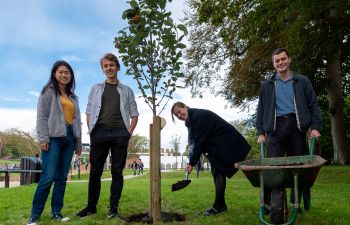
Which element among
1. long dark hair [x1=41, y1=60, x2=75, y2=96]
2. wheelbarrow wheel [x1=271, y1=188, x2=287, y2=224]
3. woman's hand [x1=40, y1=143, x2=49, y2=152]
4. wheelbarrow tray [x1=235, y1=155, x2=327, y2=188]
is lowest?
wheelbarrow wheel [x1=271, y1=188, x2=287, y2=224]

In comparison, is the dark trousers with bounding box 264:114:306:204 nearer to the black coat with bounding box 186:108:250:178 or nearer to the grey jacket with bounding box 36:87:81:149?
the black coat with bounding box 186:108:250:178

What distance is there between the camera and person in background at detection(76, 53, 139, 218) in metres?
5.07

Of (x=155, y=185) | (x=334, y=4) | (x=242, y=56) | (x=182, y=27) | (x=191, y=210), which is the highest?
(x=242, y=56)

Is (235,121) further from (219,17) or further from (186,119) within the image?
(186,119)

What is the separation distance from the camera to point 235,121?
7062cm

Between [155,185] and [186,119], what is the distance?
3.27 ft

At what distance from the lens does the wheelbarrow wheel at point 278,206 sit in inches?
150

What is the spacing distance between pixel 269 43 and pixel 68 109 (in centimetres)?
1444

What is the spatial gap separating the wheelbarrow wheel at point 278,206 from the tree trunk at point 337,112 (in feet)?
58.2

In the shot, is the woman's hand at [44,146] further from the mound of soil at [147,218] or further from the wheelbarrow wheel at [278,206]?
the wheelbarrow wheel at [278,206]

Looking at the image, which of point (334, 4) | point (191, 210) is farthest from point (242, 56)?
point (191, 210)

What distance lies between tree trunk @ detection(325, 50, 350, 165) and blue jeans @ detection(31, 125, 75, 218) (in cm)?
1769

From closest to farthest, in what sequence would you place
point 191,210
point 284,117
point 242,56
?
1. point 284,117
2. point 191,210
3. point 242,56

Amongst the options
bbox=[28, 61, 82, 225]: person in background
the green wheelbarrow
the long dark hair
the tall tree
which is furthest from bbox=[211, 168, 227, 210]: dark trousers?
the tall tree
